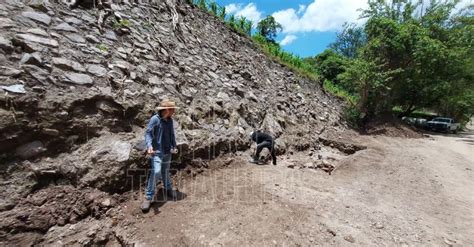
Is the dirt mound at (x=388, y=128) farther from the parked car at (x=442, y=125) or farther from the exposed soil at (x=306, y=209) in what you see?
the exposed soil at (x=306, y=209)

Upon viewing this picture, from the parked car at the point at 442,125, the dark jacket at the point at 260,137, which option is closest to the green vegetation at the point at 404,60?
the parked car at the point at 442,125

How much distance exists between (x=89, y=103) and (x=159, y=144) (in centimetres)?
137

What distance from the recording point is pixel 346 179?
6223mm

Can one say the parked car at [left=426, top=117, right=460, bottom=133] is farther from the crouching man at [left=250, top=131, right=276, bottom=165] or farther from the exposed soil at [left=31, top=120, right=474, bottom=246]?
the crouching man at [left=250, top=131, right=276, bottom=165]

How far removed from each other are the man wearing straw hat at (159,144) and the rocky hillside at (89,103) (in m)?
0.52

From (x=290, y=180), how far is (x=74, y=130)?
409cm

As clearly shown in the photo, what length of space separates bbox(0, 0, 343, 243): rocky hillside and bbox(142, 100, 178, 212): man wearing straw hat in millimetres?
516

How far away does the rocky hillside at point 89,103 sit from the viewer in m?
3.24

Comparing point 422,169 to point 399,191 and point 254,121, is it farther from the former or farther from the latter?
point 254,121

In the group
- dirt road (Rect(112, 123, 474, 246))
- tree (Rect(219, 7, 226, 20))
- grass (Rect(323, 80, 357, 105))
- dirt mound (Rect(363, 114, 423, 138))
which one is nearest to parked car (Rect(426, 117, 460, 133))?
dirt mound (Rect(363, 114, 423, 138))

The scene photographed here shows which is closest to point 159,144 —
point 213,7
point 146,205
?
point 146,205

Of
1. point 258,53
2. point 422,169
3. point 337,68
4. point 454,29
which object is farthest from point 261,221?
point 337,68

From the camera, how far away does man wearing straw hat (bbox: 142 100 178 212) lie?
3.68 meters

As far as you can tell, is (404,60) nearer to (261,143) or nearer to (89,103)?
(261,143)
